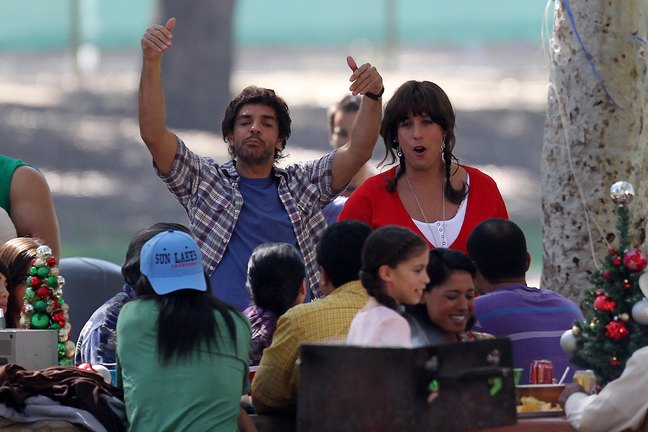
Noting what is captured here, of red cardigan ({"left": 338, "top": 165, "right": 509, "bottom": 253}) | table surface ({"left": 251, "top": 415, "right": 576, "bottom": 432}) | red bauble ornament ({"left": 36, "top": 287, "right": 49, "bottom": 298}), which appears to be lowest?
table surface ({"left": 251, "top": 415, "right": 576, "bottom": 432})

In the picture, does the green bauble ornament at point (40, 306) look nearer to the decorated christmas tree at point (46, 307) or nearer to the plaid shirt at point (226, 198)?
the decorated christmas tree at point (46, 307)

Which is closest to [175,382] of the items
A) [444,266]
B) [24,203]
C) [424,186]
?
[444,266]

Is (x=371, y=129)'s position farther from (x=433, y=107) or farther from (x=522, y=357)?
(x=522, y=357)

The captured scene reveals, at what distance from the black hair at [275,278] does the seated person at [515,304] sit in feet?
2.49

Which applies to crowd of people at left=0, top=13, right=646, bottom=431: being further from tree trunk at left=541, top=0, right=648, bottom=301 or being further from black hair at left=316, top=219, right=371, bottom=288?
tree trunk at left=541, top=0, right=648, bottom=301

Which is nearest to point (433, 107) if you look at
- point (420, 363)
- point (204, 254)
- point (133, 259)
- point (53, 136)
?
point (204, 254)

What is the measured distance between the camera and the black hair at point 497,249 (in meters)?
5.85

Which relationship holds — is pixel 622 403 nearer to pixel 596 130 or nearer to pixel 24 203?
pixel 24 203

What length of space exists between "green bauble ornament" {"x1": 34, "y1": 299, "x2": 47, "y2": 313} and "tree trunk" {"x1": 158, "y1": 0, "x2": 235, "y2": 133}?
15.8m

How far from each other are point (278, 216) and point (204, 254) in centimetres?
40

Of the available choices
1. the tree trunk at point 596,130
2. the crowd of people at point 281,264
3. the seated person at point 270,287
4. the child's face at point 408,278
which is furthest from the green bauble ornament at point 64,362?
the tree trunk at point 596,130

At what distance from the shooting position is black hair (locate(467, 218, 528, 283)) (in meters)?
5.85

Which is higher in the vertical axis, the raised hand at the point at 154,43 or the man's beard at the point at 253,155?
the raised hand at the point at 154,43

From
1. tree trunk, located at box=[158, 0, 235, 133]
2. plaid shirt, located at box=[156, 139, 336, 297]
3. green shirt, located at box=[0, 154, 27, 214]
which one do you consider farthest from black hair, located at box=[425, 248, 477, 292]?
tree trunk, located at box=[158, 0, 235, 133]
